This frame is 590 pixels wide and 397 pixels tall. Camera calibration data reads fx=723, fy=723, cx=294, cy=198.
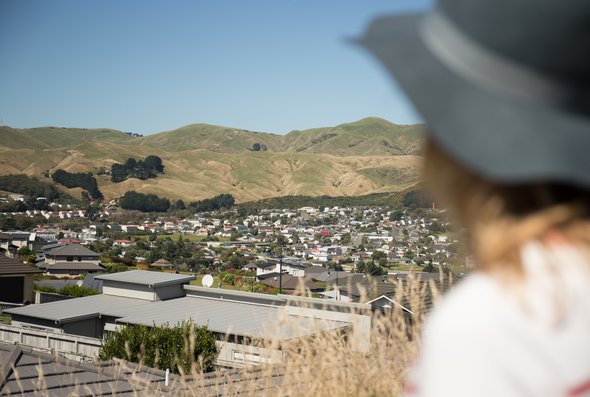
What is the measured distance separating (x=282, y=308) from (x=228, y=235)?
109 m

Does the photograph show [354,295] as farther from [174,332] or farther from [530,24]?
[174,332]

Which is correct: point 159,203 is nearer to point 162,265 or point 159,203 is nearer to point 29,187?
point 29,187

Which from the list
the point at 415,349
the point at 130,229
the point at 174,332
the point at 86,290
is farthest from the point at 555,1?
the point at 130,229

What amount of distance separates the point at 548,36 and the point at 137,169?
157067 millimetres

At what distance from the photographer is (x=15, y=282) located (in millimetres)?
39688

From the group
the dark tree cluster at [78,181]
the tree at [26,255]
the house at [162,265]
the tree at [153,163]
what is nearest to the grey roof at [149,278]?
the house at [162,265]

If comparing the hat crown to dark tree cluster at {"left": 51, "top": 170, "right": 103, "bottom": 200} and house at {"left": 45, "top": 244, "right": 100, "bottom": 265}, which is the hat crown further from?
dark tree cluster at {"left": 51, "top": 170, "right": 103, "bottom": 200}

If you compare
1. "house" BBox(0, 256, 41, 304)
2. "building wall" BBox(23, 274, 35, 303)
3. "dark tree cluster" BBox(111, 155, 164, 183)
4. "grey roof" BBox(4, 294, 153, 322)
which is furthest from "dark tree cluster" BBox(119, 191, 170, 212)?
"grey roof" BBox(4, 294, 153, 322)

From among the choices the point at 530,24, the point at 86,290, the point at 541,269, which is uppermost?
the point at 530,24

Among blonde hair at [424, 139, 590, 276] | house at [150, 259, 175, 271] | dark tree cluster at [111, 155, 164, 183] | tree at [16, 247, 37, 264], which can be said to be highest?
dark tree cluster at [111, 155, 164, 183]

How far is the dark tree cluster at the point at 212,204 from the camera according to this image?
138375mm

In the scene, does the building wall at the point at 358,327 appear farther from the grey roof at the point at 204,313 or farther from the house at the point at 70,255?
the house at the point at 70,255

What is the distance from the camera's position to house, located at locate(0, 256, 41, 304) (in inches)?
1555

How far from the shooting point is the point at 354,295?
3779mm
